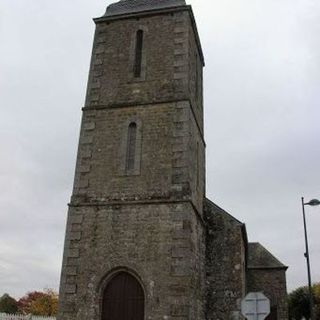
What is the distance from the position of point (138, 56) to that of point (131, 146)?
152 inches

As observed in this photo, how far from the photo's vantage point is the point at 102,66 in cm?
1778

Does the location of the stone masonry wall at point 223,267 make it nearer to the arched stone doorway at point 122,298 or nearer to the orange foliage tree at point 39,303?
the arched stone doorway at point 122,298

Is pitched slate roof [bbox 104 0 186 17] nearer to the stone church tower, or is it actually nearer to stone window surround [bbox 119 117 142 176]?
the stone church tower

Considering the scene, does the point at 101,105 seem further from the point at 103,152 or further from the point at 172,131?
the point at 172,131

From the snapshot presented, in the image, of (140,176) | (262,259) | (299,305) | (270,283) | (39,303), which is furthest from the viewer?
(39,303)

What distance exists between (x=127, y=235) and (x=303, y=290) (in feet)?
128

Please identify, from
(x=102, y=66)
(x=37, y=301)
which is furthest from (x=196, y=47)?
(x=37, y=301)

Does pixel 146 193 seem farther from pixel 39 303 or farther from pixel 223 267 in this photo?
pixel 39 303

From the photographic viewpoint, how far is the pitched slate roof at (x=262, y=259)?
77.8 ft

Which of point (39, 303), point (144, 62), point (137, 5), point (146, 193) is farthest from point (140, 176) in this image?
point (39, 303)

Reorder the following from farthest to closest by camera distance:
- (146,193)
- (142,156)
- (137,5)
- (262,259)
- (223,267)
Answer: (262,259), (137,5), (223,267), (142,156), (146,193)

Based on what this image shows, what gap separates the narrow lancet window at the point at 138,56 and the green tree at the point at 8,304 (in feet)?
148

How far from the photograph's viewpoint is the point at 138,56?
17766 mm

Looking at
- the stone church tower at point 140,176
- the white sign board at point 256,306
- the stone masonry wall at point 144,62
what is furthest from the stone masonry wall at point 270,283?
the white sign board at point 256,306
